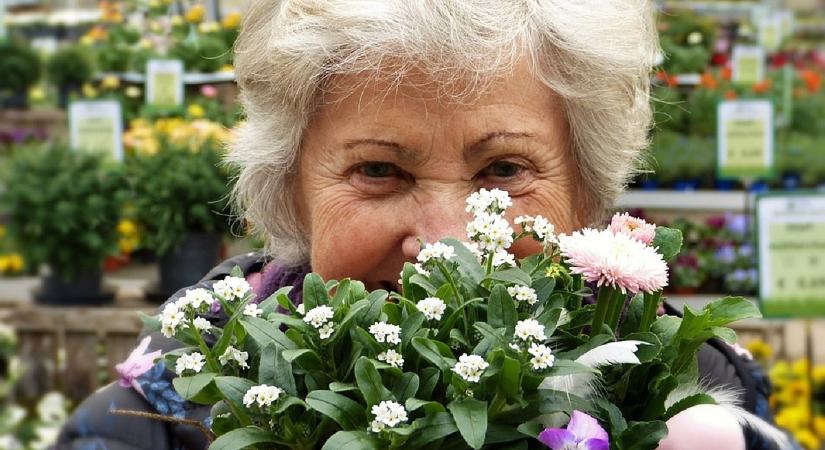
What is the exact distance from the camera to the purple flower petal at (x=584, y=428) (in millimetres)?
790

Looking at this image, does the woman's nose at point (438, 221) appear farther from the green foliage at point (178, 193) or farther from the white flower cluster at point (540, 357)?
the green foliage at point (178, 193)

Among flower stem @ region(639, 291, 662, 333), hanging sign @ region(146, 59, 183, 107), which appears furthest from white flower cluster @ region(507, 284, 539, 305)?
hanging sign @ region(146, 59, 183, 107)

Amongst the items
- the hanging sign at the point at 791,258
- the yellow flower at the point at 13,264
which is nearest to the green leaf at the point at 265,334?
the hanging sign at the point at 791,258

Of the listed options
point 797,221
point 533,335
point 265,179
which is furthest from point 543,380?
point 797,221

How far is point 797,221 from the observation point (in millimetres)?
3088

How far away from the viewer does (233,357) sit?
86cm

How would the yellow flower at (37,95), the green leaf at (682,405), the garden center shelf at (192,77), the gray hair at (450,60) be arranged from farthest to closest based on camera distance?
the yellow flower at (37,95) < the garden center shelf at (192,77) < the gray hair at (450,60) < the green leaf at (682,405)

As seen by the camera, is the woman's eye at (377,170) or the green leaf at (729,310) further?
the woman's eye at (377,170)

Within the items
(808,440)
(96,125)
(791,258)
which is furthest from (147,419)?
(96,125)

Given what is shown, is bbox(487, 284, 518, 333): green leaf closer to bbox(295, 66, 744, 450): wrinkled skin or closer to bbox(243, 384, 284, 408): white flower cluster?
bbox(243, 384, 284, 408): white flower cluster

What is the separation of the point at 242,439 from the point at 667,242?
368mm

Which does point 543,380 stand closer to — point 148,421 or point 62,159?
point 148,421

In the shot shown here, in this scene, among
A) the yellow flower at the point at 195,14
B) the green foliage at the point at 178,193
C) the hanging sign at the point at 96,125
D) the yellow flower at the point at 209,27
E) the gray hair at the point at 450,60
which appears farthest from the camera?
the yellow flower at the point at 195,14

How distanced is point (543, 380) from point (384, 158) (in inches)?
17.3
